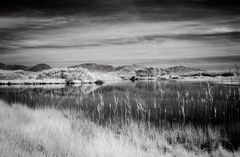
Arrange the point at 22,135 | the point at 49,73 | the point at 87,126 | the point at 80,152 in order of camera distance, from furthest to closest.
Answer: the point at 49,73 → the point at 87,126 → the point at 22,135 → the point at 80,152

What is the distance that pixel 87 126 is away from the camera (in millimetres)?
10664

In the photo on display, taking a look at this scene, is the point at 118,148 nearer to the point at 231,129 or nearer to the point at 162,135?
the point at 162,135

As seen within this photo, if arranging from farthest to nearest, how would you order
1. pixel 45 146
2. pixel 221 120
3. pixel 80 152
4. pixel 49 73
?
1. pixel 49 73
2. pixel 221 120
3. pixel 45 146
4. pixel 80 152

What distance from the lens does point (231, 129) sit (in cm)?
1002

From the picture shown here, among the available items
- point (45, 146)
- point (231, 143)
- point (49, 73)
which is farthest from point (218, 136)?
point (49, 73)

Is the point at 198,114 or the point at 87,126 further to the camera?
the point at 198,114

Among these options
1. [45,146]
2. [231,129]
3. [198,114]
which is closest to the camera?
[45,146]

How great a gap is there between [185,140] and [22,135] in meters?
5.61

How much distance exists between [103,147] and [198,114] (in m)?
8.52

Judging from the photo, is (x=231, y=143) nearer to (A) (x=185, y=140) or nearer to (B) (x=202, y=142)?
(B) (x=202, y=142)

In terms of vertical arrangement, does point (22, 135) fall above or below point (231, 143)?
above

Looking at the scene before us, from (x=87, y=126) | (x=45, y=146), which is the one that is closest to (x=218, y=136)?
(x=87, y=126)

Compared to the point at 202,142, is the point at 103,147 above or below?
above

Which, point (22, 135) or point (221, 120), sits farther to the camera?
point (221, 120)
